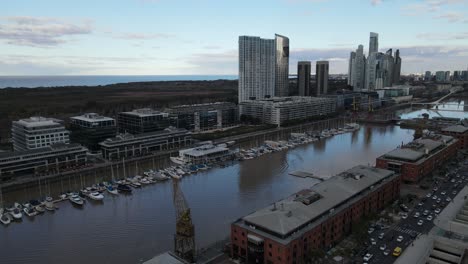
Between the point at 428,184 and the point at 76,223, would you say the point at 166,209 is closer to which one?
the point at 76,223

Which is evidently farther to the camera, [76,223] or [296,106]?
[296,106]

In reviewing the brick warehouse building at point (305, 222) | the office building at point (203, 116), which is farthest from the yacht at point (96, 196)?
the office building at point (203, 116)

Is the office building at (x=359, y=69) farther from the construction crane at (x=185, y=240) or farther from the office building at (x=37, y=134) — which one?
the construction crane at (x=185, y=240)

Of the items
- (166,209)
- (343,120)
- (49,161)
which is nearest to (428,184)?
(166,209)

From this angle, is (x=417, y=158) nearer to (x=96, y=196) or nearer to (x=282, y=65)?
(x=96, y=196)

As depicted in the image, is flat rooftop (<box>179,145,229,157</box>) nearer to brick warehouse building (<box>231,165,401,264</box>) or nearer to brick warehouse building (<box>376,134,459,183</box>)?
brick warehouse building (<box>376,134,459,183</box>)
